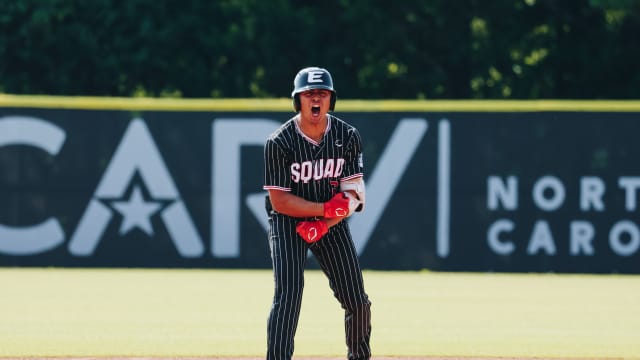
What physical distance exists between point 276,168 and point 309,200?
0.88 feet

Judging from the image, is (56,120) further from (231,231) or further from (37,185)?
(231,231)

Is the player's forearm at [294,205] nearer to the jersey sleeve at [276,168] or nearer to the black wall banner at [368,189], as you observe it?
the jersey sleeve at [276,168]

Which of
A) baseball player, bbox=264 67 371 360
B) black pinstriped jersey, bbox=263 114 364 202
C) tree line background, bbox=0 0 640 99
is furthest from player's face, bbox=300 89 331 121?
tree line background, bbox=0 0 640 99

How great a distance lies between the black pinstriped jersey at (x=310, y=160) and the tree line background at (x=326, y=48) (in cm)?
1691

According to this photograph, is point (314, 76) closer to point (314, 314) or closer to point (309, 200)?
point (309, 200)

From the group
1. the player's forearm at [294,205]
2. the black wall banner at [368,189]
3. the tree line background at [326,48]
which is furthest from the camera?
the tree line background at [326,48]

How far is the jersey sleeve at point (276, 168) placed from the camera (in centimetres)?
819

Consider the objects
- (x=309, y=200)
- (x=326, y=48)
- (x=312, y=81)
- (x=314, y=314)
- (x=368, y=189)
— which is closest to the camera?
(x=312, y=81)

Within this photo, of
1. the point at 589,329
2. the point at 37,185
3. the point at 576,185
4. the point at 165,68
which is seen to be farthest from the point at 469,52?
the point at 589,329

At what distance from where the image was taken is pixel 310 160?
324 inches

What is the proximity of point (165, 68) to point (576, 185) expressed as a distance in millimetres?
10394

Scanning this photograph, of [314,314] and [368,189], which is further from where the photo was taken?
[368,189]

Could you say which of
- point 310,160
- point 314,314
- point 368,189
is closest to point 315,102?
point 310,160

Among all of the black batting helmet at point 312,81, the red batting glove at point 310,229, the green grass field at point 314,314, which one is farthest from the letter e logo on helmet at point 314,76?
the green grass field at point 314,314
